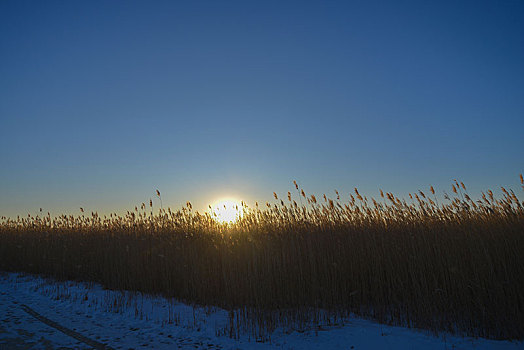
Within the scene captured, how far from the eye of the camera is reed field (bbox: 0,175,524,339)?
12.4ft

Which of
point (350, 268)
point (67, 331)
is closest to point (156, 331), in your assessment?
point (67, 331)

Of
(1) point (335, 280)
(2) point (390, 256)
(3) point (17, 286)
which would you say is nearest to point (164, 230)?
(3) point (17, 286)

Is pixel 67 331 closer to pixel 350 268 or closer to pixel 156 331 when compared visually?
pixel 156 331

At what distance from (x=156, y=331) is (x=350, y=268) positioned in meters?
2.96

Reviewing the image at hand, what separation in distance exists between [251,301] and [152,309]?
1.52 metres

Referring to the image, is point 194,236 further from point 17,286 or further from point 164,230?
point 17,286

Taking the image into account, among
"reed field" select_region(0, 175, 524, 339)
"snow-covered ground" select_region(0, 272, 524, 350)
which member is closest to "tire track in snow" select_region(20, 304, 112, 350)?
"snow-covered ground" select_region(0, 272, 524, 350)

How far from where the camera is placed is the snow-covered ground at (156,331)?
3.01 metres

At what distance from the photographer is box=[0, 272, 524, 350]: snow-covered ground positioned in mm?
3012

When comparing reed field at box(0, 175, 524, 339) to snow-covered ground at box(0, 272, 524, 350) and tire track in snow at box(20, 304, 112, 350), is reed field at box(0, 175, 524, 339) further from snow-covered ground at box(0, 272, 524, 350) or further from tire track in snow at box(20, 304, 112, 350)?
tire track in snow at box(20, 304, 112, 350)

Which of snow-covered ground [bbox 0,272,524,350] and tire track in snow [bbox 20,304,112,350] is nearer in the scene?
tire track in snow [bbox 20,304,112,350]

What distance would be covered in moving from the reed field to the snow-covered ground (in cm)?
28

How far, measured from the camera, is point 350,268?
4773 mm

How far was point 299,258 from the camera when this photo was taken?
469 centimetres
